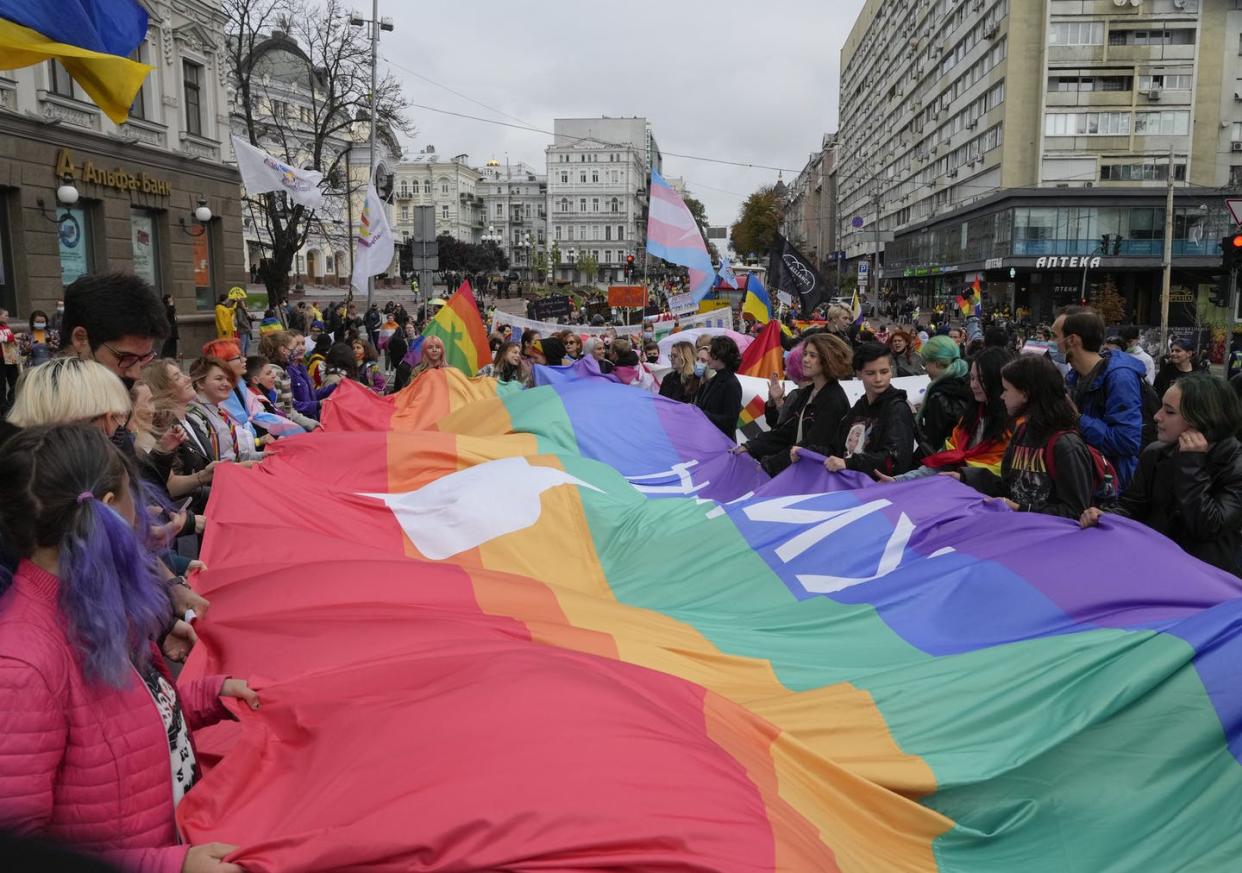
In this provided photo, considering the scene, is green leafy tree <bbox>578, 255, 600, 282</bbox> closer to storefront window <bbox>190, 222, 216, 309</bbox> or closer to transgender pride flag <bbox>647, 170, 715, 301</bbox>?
→ storefront window <bbox>190, 222, 216, 309</bbox>

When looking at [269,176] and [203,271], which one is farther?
[203,271]

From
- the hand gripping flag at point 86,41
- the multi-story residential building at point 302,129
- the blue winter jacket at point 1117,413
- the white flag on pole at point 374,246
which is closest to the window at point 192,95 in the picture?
the multi-story residential building at point 302,129

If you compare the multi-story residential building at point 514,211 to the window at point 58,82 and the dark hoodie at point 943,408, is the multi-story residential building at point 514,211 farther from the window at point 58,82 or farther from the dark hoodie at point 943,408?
the dark hoodie at point 943,408

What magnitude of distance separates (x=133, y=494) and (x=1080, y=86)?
60.7 m

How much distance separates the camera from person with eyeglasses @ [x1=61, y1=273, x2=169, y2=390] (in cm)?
405

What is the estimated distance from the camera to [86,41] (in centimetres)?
437

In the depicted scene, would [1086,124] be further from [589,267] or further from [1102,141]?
[589,267]

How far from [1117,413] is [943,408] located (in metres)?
1.42

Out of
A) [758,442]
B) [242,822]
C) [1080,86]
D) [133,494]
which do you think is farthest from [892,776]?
[1080,86]

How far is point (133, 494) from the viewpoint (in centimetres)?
252

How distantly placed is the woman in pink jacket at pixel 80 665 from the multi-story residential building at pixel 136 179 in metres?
21.1

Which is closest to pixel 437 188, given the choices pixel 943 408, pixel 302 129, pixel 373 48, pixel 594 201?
pixel 594 201

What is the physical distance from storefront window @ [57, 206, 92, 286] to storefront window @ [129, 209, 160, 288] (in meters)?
1.32

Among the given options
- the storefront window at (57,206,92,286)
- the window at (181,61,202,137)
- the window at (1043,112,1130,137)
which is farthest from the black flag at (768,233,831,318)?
the window at (1043,112,1130,137)
